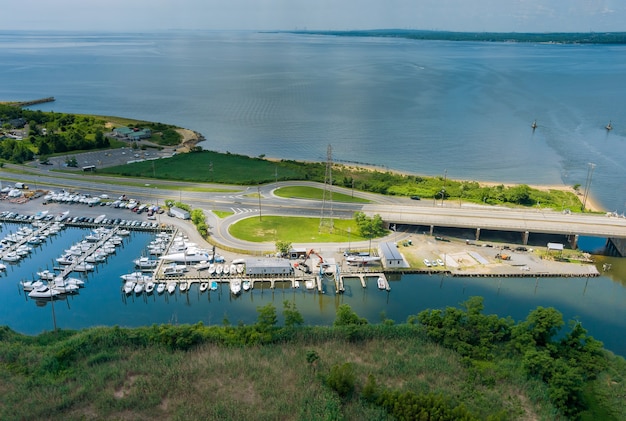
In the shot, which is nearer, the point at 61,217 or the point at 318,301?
the point at 318,301

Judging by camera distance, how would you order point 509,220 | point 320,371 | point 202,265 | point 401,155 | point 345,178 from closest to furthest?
point 320,371, point 202,265, point 509,220, point 345,178, point 401,155

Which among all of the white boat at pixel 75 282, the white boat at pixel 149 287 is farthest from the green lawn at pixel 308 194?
the white boat at pixel 75 282

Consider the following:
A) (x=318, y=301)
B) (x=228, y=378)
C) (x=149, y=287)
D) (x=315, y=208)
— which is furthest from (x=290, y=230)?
(x=228, y=378)

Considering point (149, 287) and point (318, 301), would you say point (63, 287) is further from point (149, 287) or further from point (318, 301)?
point (318, 301)

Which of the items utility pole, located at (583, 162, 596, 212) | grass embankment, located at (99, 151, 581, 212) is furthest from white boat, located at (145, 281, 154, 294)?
utility pole, located at (583, 162, 596, 212)

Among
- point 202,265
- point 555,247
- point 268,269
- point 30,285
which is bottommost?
point 30,285

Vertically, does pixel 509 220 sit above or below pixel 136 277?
above

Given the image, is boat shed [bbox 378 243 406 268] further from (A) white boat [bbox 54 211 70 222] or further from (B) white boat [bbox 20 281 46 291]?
(A) white boat [bbox 54 211 70 222]
